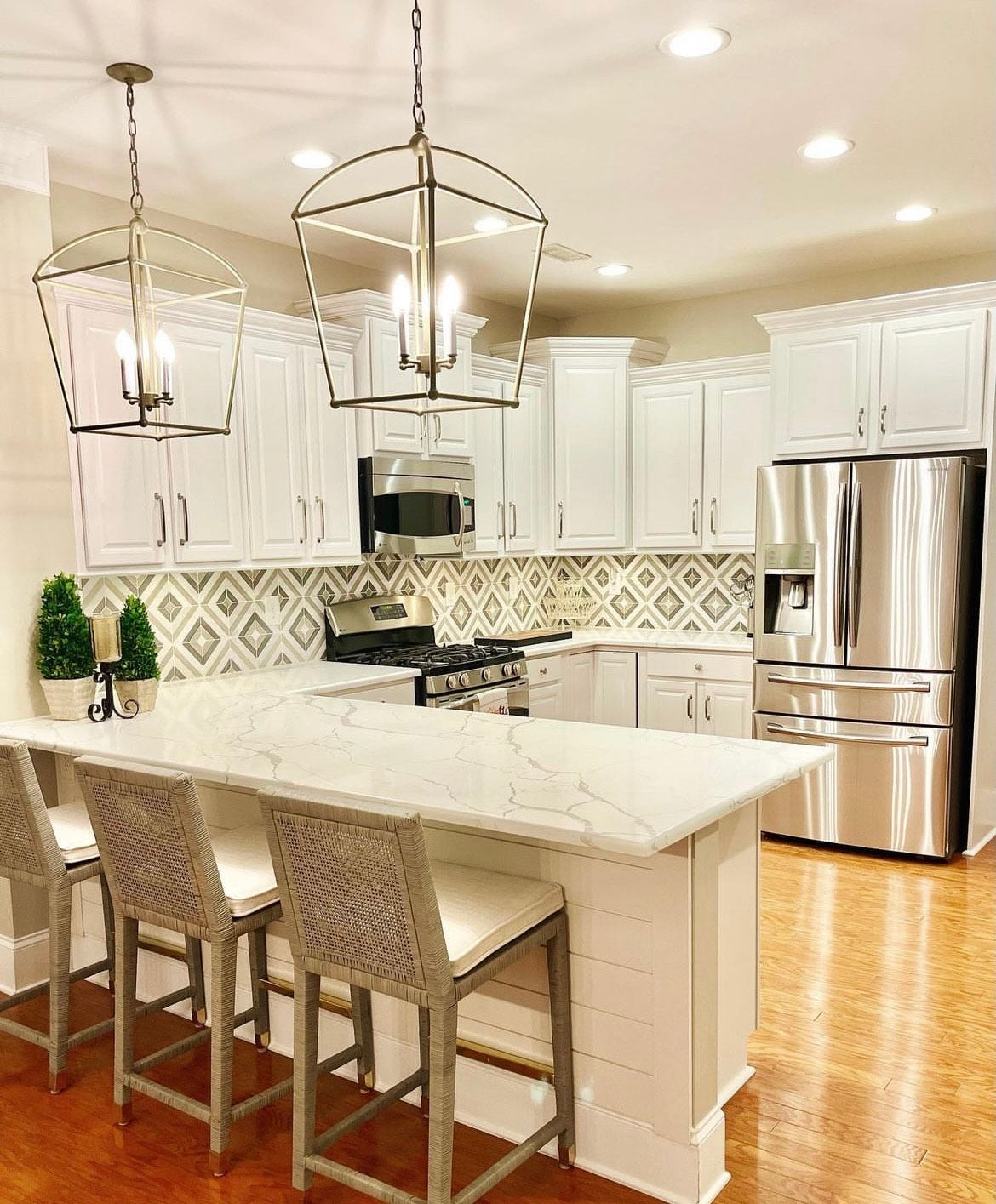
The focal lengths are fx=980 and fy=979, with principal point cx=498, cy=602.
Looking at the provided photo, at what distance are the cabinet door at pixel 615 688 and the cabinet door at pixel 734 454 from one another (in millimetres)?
813

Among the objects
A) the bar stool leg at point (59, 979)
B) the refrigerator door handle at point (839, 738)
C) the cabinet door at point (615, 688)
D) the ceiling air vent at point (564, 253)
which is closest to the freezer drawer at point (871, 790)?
the refrigerator door handle at point (839, 738)

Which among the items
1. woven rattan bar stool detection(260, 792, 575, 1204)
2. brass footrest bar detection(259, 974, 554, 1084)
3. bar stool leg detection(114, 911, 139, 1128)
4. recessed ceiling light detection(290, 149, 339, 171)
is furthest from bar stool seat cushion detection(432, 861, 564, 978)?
recessed ceiling light detection(290, 149, 339, 171)

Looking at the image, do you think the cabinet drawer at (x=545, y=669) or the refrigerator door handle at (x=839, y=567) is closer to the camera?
the refrigerator door handle at (x=839, y=567)

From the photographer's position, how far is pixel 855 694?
4.47m

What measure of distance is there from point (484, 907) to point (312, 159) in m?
2.59

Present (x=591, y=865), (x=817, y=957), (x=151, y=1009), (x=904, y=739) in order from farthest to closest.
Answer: (x=904, y=739)
(x=817, y=957)
(x=151, y=1009)
(x=591, y=865)

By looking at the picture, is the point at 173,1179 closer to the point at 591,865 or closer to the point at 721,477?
the point at 591,865

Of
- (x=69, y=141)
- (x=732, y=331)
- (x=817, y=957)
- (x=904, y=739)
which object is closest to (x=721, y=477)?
(x=732, y=331)

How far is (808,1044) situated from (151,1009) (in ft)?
6.16

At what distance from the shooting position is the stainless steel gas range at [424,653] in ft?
14.2

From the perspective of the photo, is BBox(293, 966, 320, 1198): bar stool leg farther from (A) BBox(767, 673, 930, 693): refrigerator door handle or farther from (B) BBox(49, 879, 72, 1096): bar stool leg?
(A) BBox(767, 673, 930, 693): refrigerator door handle

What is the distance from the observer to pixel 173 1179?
226 cm

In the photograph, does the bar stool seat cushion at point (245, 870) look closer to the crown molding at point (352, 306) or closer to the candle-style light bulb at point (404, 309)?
the candle-style light bulb at point (404, 309)

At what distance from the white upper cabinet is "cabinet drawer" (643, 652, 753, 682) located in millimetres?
1071
